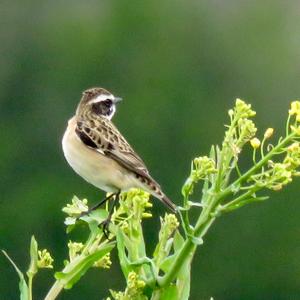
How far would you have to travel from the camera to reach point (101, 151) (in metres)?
7.96

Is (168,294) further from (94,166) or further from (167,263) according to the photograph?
(94,166)

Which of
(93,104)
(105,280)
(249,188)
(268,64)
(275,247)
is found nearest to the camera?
(249,188)

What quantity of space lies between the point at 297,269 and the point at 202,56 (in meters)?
17.2

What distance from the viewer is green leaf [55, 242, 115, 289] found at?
17.4ft

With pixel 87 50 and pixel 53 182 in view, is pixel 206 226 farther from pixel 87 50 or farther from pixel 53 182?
pixel 87 50

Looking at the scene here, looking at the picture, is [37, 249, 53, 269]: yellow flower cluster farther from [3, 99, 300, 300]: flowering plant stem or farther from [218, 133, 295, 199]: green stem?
[218, 133, 295, 199]: green stem

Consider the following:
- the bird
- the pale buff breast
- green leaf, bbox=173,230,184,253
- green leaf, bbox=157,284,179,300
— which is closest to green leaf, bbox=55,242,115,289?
green leaf, bbox=173,230,184,253

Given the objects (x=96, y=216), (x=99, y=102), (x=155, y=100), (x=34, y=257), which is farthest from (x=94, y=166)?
(x=155, y=100)

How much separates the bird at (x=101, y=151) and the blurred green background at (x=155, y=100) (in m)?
29.5

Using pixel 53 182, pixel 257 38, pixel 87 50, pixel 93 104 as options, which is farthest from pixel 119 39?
pixel 93 104

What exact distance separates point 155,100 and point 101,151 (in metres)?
43.6

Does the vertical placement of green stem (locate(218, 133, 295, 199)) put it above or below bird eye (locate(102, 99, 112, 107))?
above

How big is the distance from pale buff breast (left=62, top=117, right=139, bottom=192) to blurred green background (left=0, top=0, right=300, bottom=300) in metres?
29.9

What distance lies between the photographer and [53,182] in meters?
47.8
